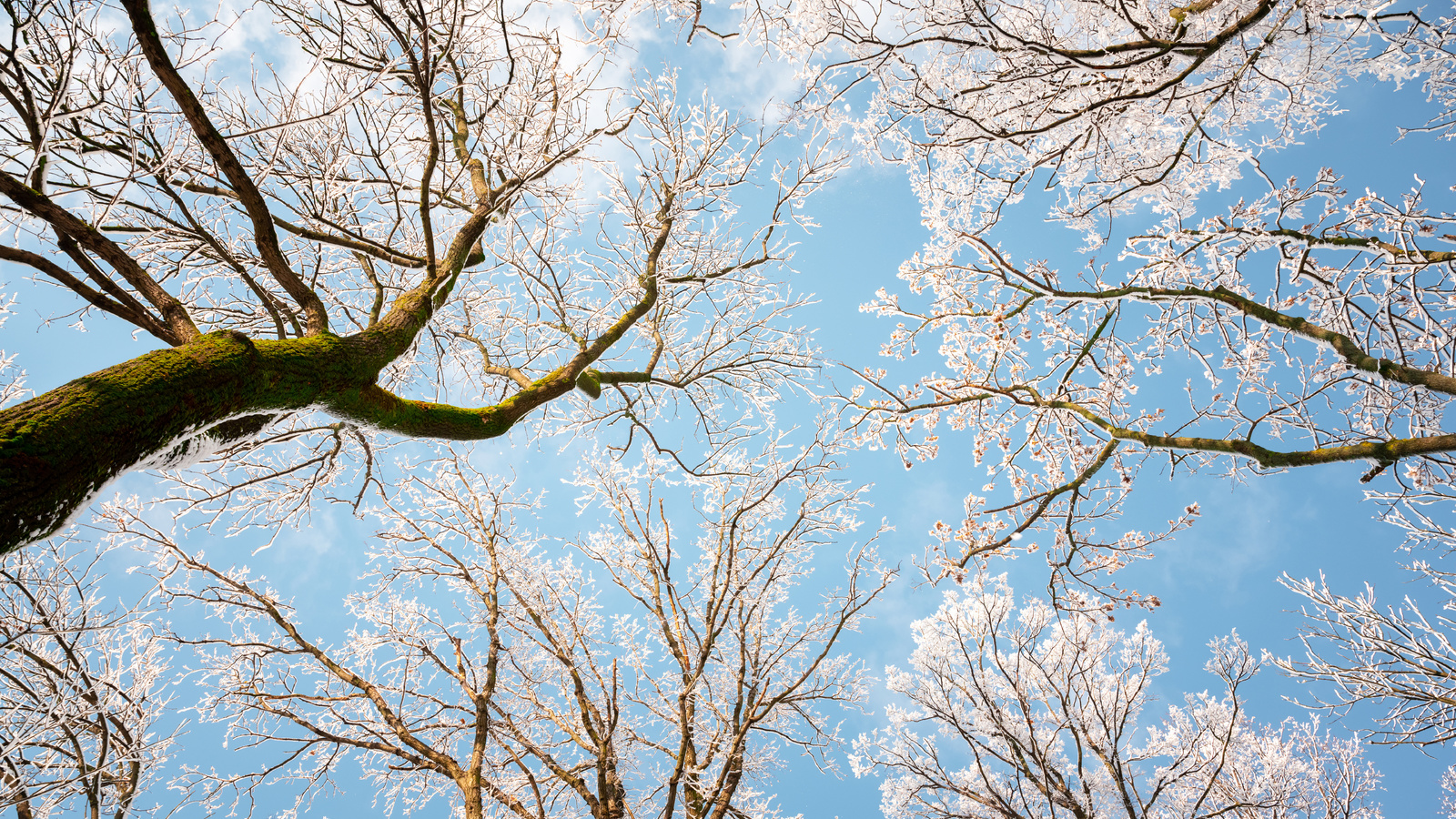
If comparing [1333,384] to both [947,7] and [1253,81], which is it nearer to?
[1253,81]

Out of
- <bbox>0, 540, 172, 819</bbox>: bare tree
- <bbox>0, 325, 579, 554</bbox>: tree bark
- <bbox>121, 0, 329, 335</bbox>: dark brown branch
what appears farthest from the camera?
<bbox>0, 540, 172, 819</bbox>: bare tree

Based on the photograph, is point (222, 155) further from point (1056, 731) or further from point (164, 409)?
point (1056, 731)

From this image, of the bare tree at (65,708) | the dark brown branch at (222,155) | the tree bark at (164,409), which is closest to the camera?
the tree bark at (164,409)

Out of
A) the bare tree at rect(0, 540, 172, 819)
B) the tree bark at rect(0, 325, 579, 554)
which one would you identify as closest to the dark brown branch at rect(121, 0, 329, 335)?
the tree bark at rect(0, 325, 579, 554)

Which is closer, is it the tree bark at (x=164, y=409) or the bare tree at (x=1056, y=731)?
the tree bark at (x=164, y=409)

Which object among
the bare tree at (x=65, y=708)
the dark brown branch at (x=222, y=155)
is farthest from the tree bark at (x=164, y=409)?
the bare tree at (x=65, y=708)

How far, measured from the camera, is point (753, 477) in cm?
617

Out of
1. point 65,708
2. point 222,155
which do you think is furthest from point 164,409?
point 65,708

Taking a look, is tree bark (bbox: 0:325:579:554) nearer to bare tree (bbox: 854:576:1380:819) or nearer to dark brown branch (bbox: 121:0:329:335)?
dark brown branch (bbox: 121:0:329:335)

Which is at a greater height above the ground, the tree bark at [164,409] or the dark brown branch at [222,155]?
the dark brown branch at [222,155]

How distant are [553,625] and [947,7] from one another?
18.0 feet

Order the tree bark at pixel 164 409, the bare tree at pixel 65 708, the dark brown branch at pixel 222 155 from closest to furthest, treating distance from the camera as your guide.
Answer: the tree bark at pixel 164 409 → the dark brown branch at pixel 222 155 → the bare tree at pixel 65 708

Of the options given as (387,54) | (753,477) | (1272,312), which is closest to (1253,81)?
(1272,312)

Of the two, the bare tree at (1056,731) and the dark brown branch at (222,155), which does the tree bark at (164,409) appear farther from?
the bare tree at (1056,731)
